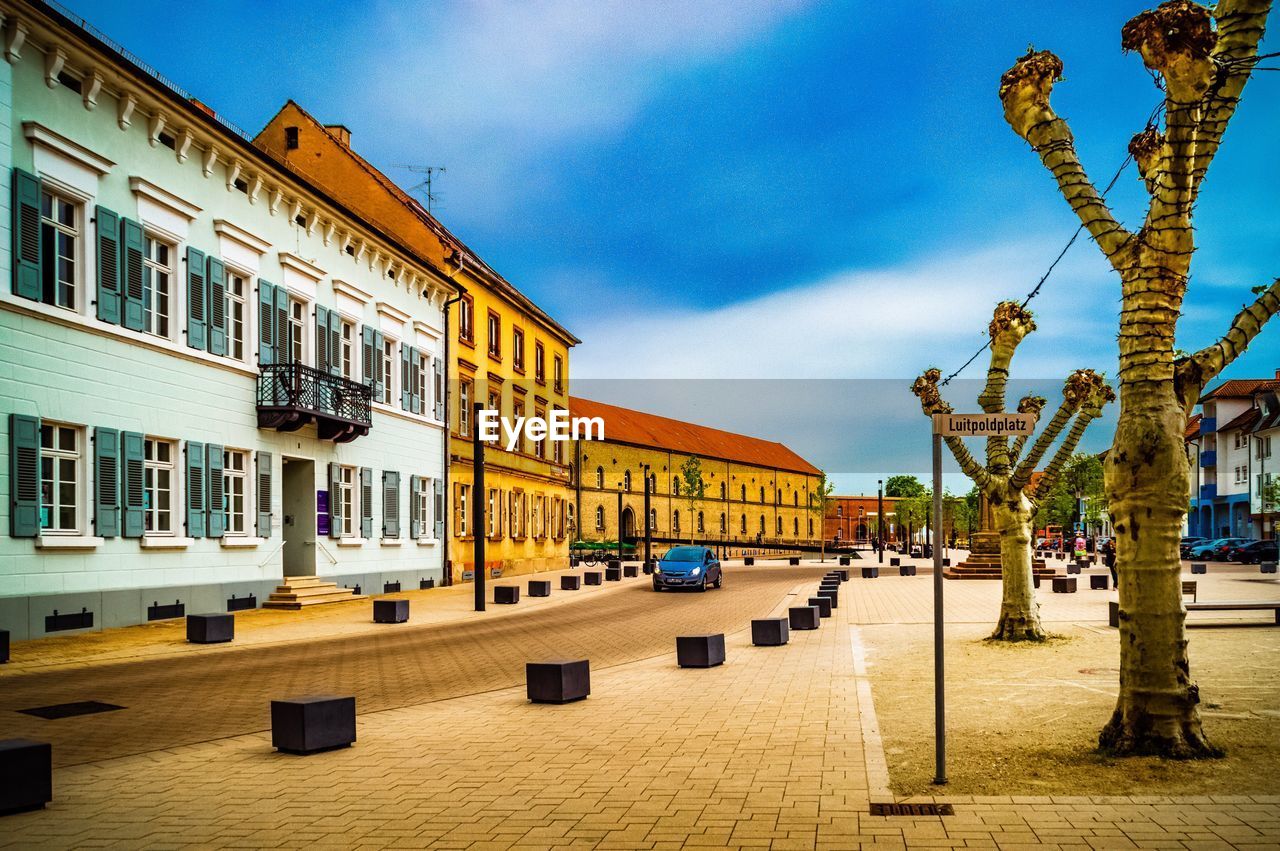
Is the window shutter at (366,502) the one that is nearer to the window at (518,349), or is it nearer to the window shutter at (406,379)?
the window shutter at (406,379)

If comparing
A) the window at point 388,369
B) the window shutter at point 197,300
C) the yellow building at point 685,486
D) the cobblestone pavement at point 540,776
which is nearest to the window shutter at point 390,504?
the window at point 388,369

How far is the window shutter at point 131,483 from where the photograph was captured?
19.7 metres

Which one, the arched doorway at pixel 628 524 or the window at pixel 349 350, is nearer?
the window at pixel 349 350

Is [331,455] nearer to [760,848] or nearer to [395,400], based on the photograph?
[395,400]

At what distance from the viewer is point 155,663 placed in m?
15.7

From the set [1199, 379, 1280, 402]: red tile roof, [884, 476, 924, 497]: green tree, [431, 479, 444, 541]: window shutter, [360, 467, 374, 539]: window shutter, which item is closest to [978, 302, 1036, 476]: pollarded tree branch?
[360, 467, 374, 539]: window shutter

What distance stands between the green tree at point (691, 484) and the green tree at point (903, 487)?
86.7 metres

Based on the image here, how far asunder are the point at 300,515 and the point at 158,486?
20.9 feet

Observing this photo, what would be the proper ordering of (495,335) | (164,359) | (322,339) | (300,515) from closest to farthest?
(164,359), (300,515), (322,339), (495,335)

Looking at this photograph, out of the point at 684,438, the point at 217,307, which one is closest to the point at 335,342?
the point at 217,307

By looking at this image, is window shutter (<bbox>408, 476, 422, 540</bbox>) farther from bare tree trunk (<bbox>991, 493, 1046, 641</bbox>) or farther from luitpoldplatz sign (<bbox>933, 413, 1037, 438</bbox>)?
luitpoldplatz sign (<bbox>933, 413, 1037, 438</bbox>)

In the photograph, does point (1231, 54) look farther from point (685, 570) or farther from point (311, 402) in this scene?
point (685, 570)

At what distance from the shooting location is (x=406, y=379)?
33.7 m

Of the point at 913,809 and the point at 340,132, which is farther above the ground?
the point at 340,132
